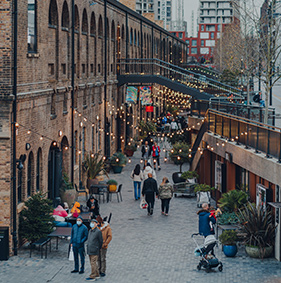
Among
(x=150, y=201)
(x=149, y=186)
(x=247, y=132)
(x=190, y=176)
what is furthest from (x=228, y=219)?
(x=190, y=176)

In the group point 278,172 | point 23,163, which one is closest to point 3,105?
point 23,163

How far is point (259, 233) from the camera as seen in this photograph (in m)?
17.7

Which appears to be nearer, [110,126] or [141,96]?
[110,126]

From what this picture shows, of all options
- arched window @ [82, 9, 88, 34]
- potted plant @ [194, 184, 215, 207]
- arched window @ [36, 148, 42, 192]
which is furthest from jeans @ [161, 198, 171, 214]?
arched window @ [82, 9, 88, 34]

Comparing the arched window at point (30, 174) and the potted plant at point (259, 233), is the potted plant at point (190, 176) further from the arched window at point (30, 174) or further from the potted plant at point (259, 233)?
the potted plant at point (259, 233)

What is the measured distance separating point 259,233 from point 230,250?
0.93m

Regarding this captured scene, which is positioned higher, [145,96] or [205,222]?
[145,96]

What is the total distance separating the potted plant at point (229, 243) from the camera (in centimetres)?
1777

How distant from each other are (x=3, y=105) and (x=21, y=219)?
338 centimetres

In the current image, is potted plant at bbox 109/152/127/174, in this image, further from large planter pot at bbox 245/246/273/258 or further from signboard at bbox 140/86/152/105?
large planter pot at bbox 245/246/273/258

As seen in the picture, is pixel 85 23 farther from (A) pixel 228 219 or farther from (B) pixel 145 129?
(B) pixel 145 129

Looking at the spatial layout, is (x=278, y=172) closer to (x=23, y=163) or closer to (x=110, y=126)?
(x=23, y=163)

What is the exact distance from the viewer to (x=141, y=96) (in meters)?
46.5

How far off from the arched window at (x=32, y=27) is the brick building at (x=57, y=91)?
0.10 ft
